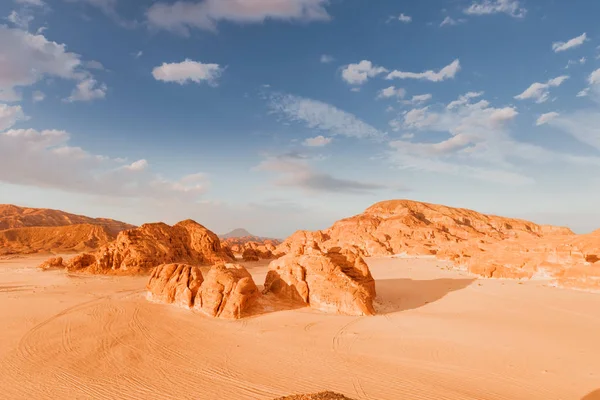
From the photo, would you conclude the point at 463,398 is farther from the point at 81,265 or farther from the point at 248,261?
the point at 248,261

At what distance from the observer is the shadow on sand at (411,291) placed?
756 inches

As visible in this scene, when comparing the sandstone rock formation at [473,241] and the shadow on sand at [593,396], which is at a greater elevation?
the sandstone rock formation at [473,241]

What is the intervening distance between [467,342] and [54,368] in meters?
14.8

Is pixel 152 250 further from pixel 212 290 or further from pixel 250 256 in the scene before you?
pixel 212 290

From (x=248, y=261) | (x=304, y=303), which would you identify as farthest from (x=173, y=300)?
(x=248, y=261)

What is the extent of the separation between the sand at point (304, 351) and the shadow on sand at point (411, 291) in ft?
0.90

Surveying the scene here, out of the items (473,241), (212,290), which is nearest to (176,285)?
(212,290)

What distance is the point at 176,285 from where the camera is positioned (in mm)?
18906

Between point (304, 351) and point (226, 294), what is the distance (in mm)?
6519

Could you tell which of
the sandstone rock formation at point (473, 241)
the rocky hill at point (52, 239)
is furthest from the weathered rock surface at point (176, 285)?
the rocky hill at point (52, 239)

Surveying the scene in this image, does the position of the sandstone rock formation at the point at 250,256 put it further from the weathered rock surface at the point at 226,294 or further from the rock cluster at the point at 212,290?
the weathered rock surface at the point at 226,294

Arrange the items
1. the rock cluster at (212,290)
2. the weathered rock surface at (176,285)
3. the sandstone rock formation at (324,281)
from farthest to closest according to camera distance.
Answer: the weathered rock surface at (176,285)
the sandstone rock formation at (324,281)
the rock cluster at (212,290)

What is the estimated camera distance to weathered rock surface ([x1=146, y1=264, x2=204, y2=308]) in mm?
17953

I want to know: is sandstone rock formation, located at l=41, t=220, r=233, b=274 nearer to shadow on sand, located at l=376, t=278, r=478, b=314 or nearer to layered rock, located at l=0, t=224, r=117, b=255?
layered rock, located at l=0, t=224, r=117, b=255
